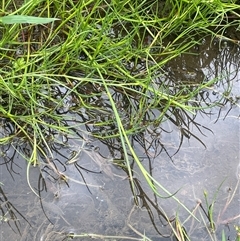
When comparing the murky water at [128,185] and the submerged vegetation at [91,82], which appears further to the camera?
the submerged vegetation at [91,82]

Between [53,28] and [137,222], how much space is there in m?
0.66

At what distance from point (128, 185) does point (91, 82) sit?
34 centimetres

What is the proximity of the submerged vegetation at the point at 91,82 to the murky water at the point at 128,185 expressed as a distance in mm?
12

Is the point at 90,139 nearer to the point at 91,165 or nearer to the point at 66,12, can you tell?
the point at 91,165

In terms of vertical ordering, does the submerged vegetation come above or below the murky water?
above

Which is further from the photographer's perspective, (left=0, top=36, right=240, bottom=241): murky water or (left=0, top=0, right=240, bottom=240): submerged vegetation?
(left=0, top=0, right=240, bottom=240): submerged vegetation

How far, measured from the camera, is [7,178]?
107cm

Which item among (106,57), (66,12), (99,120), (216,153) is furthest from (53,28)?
(216,153)

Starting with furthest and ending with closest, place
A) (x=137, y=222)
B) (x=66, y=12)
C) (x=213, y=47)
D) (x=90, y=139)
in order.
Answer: (x=213, y=47) < (x=66, y=12) < (x=90, y=139) < (x=137, y=222)

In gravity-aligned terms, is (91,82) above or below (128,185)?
above

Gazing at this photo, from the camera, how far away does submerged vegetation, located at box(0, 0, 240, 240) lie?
43.7 inches

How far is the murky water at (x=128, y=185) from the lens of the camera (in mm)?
1000

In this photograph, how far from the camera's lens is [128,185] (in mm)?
1070

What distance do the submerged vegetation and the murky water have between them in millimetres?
12
